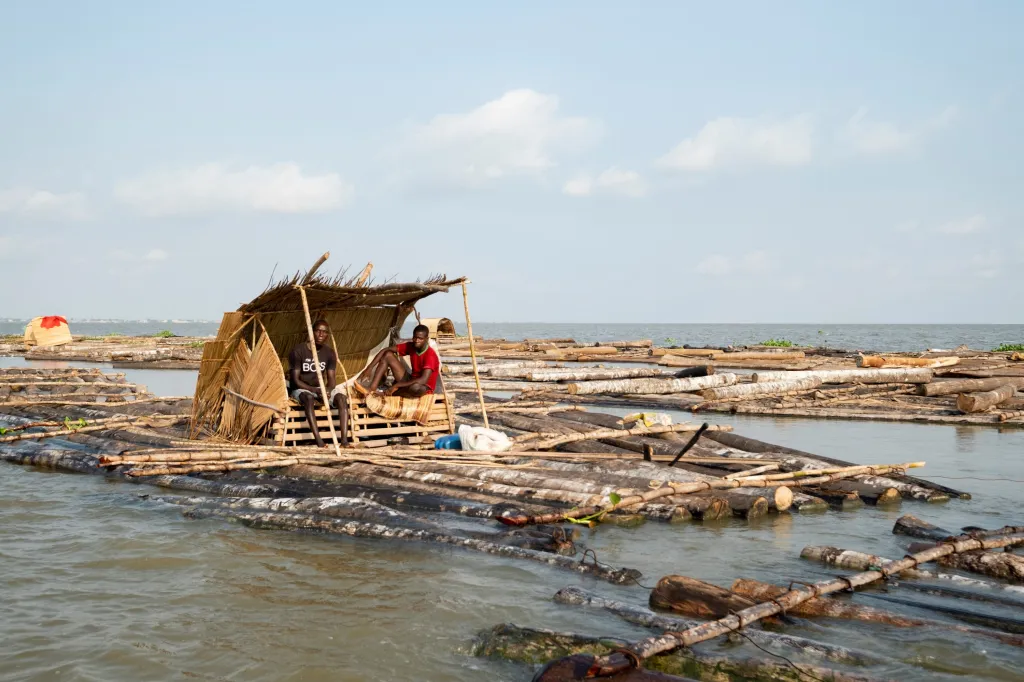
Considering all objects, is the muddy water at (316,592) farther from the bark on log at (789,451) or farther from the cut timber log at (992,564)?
the cut timber log at (992,564)

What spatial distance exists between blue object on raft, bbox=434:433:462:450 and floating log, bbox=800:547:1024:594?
15.0ft

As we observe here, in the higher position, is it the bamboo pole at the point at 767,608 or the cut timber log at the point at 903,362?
the cut timber log at the point at 903,362

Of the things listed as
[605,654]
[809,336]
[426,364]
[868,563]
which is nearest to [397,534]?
[605,654]

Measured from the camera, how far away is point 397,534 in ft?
22.5

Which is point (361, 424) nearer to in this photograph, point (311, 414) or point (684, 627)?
point (311, 414)

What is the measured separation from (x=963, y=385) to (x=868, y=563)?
14.7 m

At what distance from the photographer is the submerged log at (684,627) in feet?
14.2

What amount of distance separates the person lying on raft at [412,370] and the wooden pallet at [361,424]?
259 millimetres

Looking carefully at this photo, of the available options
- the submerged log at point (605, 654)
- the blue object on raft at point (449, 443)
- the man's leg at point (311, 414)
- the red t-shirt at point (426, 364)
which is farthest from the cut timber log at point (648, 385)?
the submerged log at point (605, 654)

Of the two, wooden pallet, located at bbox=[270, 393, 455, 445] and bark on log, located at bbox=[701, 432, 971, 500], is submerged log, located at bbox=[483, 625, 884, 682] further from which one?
wooden pallet, located at bbox=[270, 393, 455, 445]

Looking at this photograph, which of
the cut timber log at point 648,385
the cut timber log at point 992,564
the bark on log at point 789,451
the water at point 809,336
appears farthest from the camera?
the water at point 809,336

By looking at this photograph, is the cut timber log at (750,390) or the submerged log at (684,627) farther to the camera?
the cut timber log at (750,390)

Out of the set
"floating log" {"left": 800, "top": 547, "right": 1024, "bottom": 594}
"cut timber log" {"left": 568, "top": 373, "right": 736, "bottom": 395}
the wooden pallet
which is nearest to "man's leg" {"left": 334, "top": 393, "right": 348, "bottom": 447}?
the wooden pallet

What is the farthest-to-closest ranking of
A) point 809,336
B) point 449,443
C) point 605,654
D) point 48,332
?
point 809,336
point 48,332
point 449,443
point 605,654
